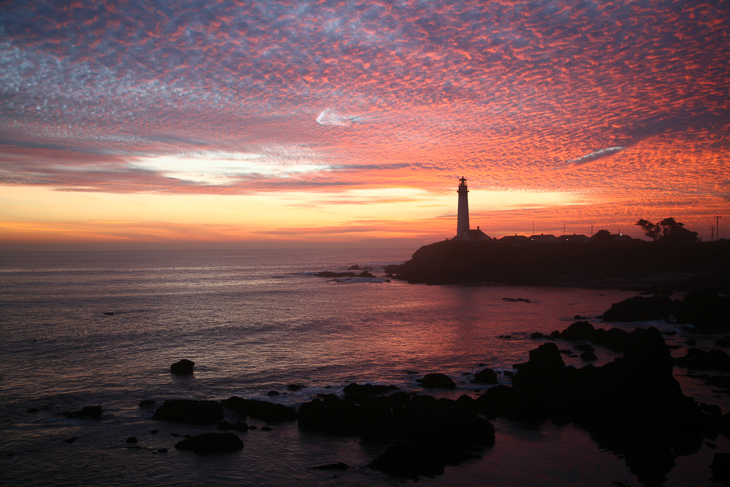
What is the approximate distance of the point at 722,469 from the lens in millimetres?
12344

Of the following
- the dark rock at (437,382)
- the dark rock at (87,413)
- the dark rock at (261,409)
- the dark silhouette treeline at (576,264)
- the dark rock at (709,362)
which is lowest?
the dark rock at (87,413)

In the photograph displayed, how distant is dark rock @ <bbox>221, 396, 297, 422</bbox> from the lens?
17.6m

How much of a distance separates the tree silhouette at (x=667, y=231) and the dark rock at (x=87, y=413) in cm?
11111

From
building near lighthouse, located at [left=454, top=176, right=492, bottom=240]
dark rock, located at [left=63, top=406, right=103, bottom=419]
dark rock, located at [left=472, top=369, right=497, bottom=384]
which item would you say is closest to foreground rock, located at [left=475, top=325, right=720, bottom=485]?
dark rock, located at [left=472, top=369, right=497, bottom=384]

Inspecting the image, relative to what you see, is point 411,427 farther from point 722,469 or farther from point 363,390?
point 722,469

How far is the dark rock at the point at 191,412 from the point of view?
17.3 metres

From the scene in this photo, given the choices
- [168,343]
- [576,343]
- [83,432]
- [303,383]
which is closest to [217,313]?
[168,343]

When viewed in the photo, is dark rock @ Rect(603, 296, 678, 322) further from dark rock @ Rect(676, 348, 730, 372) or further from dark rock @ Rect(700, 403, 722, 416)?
dark rock @ Rect(700, 403, 722, 416)

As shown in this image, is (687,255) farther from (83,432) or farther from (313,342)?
(83,432)

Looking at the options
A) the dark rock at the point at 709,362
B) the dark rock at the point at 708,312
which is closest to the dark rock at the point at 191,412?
the dark rock at the point at 709,362

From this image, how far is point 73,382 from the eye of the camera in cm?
2273

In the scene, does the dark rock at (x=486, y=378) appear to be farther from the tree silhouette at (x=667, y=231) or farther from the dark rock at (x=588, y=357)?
the tree silhouette at (x=667, y=231)

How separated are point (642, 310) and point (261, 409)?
3533cm

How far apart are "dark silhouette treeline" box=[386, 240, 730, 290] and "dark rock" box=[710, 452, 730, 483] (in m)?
56.2
